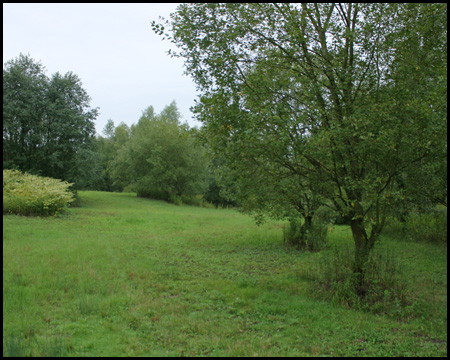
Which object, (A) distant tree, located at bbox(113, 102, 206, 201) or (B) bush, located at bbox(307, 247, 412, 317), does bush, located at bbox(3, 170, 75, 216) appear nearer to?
(B) bush, located at bbox(307, 247, 412, 317)

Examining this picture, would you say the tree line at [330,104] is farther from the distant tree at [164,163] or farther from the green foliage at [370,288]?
the distant tree at [164,163]

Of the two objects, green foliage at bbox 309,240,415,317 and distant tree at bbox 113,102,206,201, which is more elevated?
distant tree at bbox 113,102,206,201

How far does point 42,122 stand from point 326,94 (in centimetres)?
2033

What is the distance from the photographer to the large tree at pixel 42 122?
2080 centimetres

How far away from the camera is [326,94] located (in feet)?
19.9

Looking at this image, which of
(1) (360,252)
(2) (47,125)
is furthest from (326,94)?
(2) (47,125)

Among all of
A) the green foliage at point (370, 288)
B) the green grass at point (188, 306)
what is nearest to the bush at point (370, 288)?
the green foliage at point (370, 288)

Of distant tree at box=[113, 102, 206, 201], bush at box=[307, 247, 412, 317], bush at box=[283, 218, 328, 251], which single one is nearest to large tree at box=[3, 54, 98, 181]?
distant tree at box=[113, 102, 206, 201]

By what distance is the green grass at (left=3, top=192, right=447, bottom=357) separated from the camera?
4219 mm

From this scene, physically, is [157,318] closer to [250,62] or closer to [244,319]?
[244,319]

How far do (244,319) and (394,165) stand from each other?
10.7 ft

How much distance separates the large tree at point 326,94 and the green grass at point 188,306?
4.75 ft

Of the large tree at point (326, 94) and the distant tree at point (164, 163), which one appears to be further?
the distant tree at point (164, 163)

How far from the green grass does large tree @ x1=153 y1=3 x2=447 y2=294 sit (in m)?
1.45
